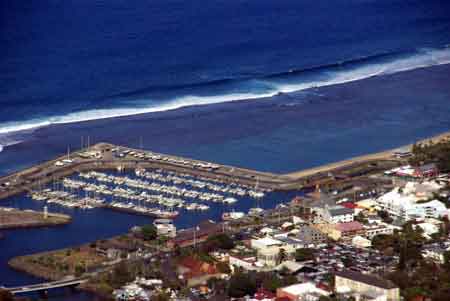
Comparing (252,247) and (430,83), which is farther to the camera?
(430,83)

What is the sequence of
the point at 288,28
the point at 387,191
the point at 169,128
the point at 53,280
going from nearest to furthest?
the point at 53,280
the point at 387,191
the point at 169,128
the point at 288,28

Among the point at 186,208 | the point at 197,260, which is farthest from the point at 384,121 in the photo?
the point at 197,260

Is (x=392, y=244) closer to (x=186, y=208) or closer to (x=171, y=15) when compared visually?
(x=186, y=208)

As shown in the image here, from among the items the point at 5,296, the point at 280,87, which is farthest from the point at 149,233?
the point at 280,87

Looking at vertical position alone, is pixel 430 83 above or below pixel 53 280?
above

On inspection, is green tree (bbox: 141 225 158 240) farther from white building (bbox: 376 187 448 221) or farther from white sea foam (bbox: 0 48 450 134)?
white sea foam (bbox: 0 48 450 134)

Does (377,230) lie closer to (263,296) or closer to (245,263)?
(245,263)
